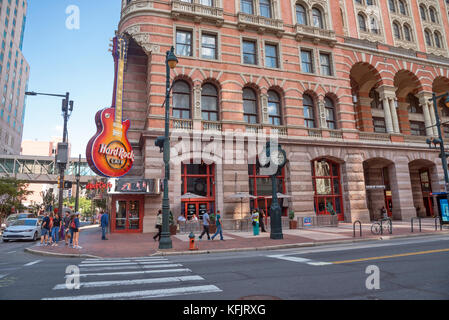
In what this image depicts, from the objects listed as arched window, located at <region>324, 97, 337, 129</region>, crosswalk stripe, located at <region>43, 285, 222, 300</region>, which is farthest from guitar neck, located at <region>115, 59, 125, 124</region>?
arched window, located at <region>324, 97, 337, 129</region>

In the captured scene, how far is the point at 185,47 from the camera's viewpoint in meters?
23.5

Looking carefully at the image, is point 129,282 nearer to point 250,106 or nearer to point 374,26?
point 250,106

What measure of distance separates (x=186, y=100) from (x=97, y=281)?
18.0m

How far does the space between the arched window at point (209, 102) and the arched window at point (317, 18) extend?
1349 cm

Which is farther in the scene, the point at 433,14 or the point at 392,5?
the point at 433,14

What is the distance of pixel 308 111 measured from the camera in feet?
86.2

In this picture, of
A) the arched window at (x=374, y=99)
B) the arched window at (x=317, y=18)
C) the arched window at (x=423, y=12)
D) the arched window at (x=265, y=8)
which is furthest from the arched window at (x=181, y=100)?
the arched window at (x=423, y=12)

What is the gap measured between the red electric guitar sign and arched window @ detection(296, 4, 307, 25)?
1839 centimetres

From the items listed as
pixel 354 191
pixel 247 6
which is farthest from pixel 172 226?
pixel 247 6

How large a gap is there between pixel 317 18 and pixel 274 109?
454 inches

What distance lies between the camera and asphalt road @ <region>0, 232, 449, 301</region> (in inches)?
210

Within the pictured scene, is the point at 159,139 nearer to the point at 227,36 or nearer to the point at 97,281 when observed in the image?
the point at 97,281

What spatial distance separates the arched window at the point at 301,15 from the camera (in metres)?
27.9
